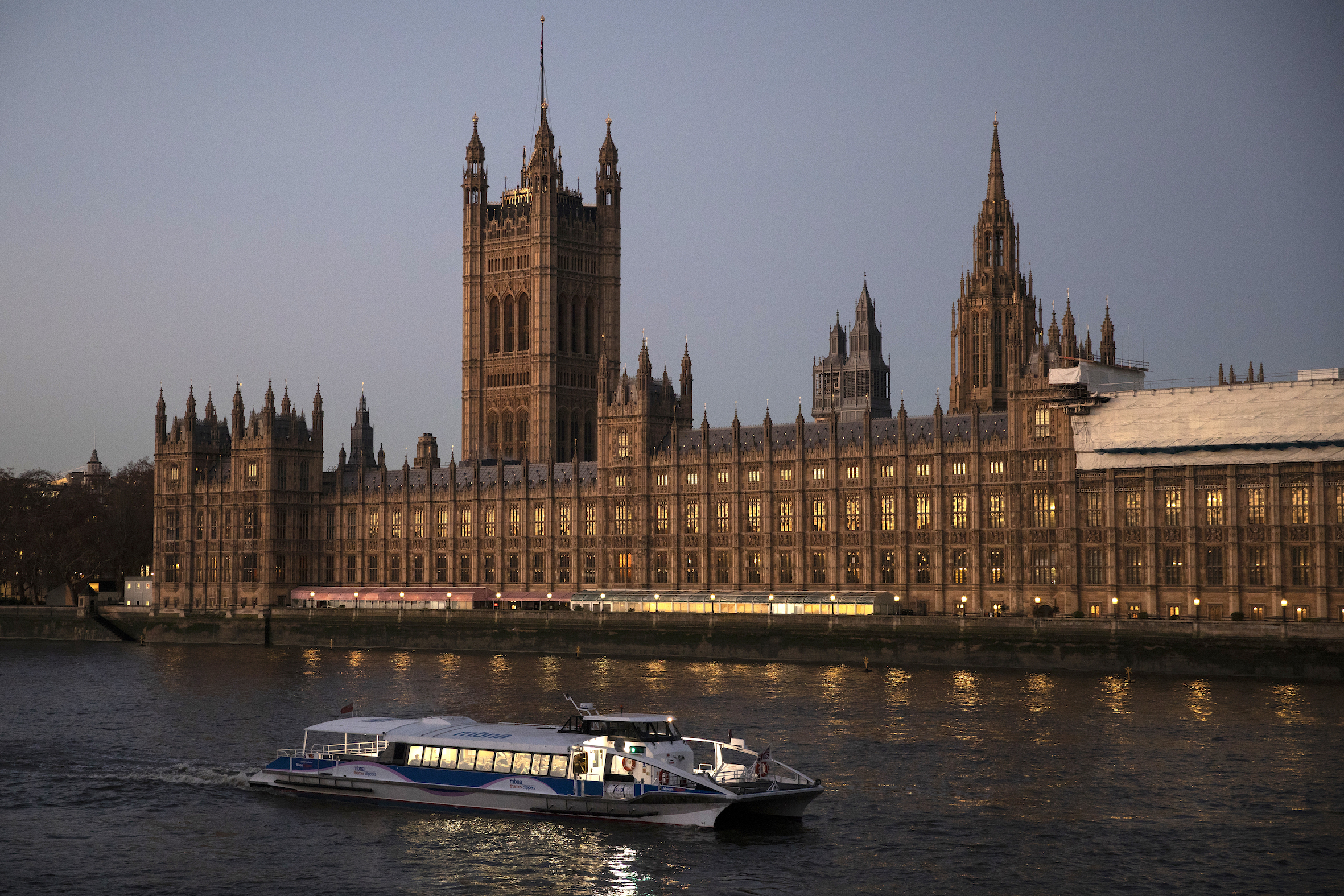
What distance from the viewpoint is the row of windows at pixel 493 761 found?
63.0 m

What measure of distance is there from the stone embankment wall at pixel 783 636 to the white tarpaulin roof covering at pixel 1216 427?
674 inches

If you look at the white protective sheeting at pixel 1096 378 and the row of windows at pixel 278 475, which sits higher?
the white protective sheeting at pixel 1096 378

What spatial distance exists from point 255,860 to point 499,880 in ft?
30.4

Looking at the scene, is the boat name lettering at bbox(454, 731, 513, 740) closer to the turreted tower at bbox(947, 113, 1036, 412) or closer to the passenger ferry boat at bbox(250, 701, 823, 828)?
the passenger ferry boat at bbox(250, 701, 823, 828)

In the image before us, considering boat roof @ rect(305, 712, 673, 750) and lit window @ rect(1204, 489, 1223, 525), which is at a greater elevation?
lit window @ rect(1204, 489, 1223, 525)

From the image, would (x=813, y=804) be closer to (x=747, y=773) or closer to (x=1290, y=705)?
(x=747, y=773)

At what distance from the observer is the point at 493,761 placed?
64.1 m

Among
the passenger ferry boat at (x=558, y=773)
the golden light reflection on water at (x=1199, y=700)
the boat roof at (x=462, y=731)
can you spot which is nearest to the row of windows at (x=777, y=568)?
the golden light reflection on water at (x=1199, y=700)

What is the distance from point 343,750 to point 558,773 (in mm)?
11477

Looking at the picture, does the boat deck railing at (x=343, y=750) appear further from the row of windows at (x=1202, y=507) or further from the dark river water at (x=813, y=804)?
the row of windows at (x=1202, y=507)

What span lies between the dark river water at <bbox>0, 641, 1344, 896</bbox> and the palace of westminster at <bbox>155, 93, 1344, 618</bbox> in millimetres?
21773

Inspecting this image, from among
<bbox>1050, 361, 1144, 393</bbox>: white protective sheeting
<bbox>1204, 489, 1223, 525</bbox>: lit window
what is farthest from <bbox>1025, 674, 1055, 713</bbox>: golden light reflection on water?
<bbox>1050, 361, 1144, 393</bbox>: white protective sheeting

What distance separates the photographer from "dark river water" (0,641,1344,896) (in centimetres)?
5491

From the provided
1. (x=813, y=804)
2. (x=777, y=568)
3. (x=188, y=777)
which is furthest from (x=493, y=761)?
(x=777, y=568)
